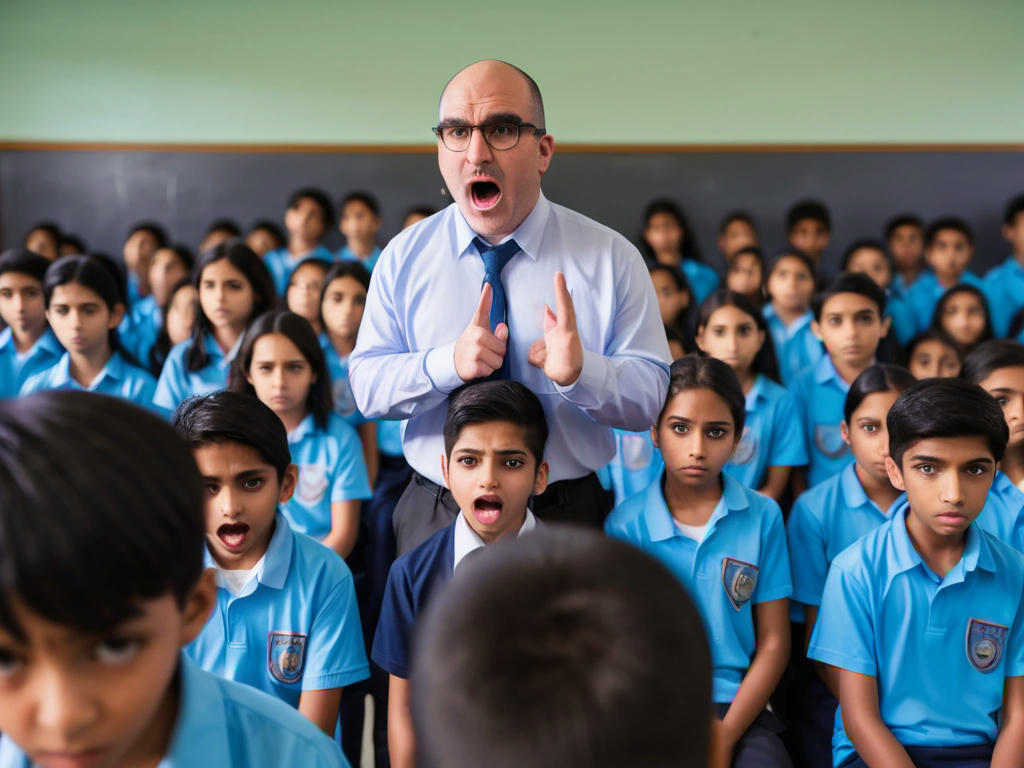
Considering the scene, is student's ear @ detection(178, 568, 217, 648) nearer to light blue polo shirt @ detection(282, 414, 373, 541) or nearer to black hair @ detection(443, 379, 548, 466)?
black hair @ detection(443, 379, 548, 466)

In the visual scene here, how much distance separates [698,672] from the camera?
0.60 m

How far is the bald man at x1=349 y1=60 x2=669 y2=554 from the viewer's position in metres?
1.76

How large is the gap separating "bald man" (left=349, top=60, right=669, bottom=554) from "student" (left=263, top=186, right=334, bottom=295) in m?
3.05

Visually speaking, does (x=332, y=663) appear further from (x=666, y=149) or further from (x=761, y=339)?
(x=666, y=149)

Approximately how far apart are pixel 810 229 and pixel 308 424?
12.3 ft

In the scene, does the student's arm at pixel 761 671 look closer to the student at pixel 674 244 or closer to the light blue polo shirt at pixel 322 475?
the light blue polo shirt at pixel 322 475

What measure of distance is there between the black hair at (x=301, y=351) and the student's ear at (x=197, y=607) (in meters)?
1.76

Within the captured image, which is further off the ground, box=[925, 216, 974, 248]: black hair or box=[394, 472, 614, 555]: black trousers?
box=[925, 216, 974, 248]: black hair

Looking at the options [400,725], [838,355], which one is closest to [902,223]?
[838,355]

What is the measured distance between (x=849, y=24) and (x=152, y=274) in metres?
4.25

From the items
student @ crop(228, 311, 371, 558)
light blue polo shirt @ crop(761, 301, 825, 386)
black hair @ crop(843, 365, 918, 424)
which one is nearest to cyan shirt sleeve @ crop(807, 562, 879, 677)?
black hair @ crop(843, 365, 918, 424)

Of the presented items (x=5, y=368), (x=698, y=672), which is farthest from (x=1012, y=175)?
(x=698, y=672)

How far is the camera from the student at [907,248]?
5215mm

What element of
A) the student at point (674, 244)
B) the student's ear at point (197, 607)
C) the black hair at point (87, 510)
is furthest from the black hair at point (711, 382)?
the student at point (674, 244)
